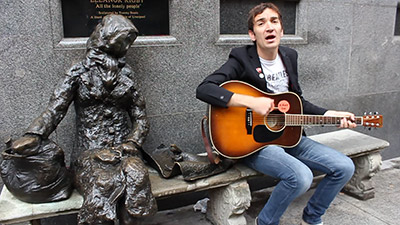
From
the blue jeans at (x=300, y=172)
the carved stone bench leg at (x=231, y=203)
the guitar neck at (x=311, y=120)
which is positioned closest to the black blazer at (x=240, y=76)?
the guitar neck at (x=311, y=120)

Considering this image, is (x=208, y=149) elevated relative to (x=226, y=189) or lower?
elevated

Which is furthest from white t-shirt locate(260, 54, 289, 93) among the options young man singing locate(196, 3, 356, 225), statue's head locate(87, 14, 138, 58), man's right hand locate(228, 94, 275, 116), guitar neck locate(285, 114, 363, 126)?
statue's head locate(87, 14, 138, 58)

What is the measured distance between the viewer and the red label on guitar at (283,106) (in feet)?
9.39

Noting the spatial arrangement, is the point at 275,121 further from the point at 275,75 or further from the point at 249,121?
the point at 275,75

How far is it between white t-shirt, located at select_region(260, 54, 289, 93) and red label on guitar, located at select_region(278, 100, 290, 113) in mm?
142

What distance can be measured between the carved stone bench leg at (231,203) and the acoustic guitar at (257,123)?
0.99 ft

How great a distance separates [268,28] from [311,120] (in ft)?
2.59

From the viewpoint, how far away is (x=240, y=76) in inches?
114

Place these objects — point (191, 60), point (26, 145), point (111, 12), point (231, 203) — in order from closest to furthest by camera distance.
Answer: point (26, 145) → point (231, 203) → point (111, 12) → point (191, 60)

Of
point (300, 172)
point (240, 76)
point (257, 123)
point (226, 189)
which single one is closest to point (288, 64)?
point (240, 76)

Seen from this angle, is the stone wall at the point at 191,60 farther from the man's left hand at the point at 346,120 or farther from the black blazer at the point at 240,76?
the man's left hand at the point at 346,120

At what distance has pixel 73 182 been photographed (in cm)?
263

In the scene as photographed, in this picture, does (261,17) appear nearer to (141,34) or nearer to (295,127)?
(295,127)

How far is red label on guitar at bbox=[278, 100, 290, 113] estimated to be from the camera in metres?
2.86
